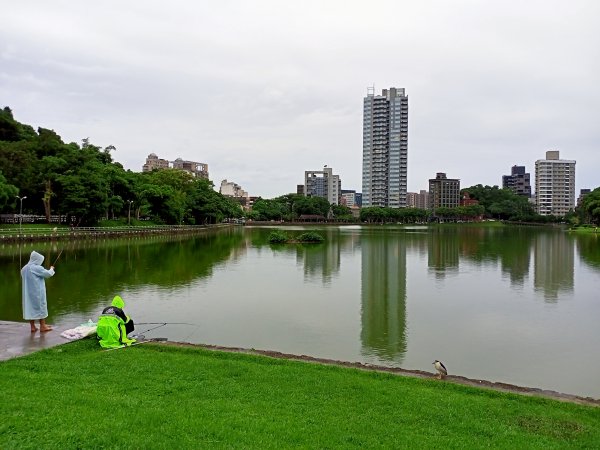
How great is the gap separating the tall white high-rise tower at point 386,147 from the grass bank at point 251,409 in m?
137

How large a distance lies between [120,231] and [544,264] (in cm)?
3863

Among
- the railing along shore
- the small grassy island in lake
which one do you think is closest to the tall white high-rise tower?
the railing along shore

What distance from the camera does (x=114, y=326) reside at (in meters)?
8.70

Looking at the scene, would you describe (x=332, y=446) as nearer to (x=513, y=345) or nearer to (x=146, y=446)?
(x=146, y=446)

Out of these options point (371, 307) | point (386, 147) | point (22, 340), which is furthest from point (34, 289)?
point (386, 147)

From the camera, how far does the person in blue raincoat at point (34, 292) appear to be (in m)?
9.10

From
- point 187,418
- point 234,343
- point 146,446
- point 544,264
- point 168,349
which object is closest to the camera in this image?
point 146,446

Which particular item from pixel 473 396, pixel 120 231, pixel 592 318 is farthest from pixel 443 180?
pixel 473 396

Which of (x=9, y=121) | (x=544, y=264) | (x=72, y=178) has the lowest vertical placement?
(x=544, y=264)

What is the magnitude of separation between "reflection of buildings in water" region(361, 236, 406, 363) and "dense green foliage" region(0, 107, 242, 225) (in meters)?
30.5

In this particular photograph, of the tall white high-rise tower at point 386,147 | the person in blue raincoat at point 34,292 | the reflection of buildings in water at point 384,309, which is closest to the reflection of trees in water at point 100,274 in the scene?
the person in blue raincoat at point 34,292

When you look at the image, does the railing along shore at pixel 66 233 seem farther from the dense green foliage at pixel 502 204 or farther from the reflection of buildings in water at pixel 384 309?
the dense green foliage at pixel 502 204

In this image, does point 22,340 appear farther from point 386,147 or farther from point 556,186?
point 556,186

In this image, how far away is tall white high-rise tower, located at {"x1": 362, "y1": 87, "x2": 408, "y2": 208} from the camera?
139250 mm
